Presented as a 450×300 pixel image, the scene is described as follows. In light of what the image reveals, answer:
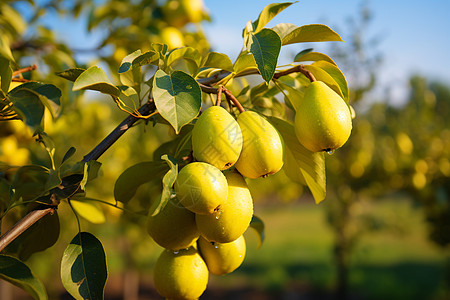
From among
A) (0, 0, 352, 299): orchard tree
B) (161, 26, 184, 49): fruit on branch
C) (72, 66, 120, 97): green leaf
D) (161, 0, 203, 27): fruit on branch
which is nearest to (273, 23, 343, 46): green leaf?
(0, 0, 352, 299): orchard tree

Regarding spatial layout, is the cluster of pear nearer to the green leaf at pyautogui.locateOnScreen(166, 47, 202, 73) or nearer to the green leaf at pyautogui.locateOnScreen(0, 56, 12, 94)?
the green leaf at pyautogui.locateOnScreen(166, 47, 202, 73)

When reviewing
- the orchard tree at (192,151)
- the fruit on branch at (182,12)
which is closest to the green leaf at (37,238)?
the orchard tree at (192,151)

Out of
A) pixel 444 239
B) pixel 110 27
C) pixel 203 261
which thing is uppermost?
pixel 110 27

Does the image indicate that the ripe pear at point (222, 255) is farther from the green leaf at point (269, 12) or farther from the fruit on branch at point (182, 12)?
the fruit on branch at point (182, 12)

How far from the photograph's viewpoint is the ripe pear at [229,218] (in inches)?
22.3

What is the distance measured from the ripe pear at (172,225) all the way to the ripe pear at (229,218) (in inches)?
1.3

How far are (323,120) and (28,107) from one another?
48 centimetres

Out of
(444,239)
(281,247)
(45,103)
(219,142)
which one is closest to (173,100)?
(219,142)

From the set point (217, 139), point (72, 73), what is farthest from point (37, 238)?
point (217, 139)

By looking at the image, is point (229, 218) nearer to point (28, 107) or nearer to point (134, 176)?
point (134, 176)

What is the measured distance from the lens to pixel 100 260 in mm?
618

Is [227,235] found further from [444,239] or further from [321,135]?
[444,239]

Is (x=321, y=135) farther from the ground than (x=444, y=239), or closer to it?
farther from the ground

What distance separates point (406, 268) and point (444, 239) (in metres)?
2.92
